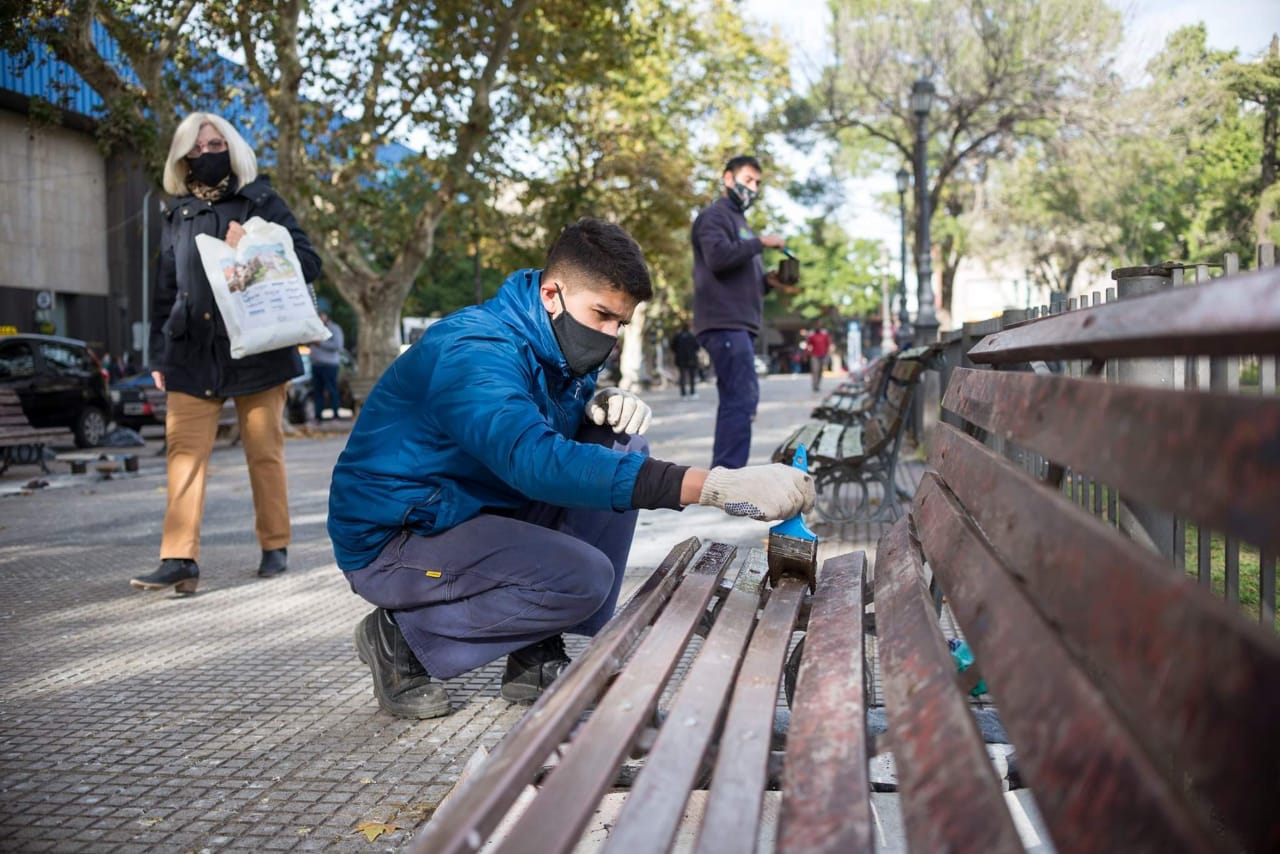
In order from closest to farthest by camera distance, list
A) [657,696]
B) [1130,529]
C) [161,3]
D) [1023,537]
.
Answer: [1023,537] → [657,696] → [1130,529] → [161,3]

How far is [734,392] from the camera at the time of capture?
25.9ft

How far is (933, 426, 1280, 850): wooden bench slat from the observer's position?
963 mm

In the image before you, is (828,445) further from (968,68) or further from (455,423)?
(968,68)

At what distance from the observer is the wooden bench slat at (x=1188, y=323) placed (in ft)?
3.30

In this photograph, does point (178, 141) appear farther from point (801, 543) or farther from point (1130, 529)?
point (1130, 529)

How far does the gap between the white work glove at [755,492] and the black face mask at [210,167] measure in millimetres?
3950

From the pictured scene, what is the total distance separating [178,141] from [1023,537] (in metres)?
5.15

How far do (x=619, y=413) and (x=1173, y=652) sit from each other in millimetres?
2801

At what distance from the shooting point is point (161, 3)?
53.0 ft

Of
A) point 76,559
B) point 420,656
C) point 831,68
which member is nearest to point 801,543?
point 420,656

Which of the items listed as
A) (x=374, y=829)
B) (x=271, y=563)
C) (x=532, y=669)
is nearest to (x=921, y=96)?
(x=271, y=563)

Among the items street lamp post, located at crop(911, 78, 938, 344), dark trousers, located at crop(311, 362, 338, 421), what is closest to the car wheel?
dark trousers, located at crop(311, 362, 338, 421)

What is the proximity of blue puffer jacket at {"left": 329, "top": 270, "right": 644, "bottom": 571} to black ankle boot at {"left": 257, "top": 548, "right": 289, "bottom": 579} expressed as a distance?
9.28 ft

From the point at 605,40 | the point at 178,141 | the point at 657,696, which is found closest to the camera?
the point at 657,696
